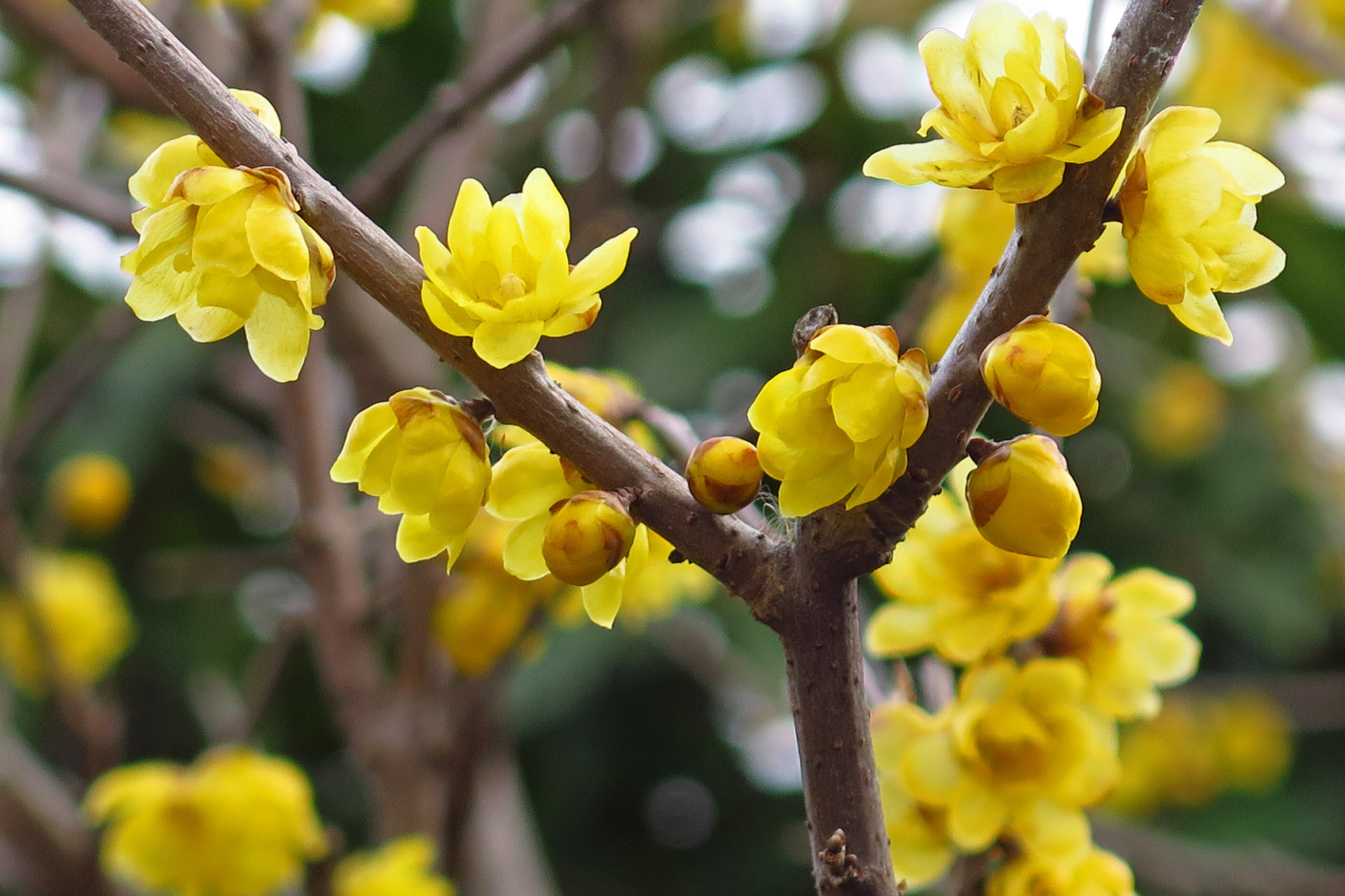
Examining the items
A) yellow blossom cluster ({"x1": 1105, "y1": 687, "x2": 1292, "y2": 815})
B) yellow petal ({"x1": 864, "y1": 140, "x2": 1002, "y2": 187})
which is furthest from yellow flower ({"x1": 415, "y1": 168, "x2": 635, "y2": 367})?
yellow blossom cluster ({"x1": 1105, "y1": 687, "x2": 1292, "y2": 815})

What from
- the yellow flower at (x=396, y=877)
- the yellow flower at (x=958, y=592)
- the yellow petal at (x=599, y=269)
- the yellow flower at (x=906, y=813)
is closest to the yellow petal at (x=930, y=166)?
the yellow petal at (x=599, y=269)

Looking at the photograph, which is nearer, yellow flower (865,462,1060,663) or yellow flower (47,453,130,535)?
yellow flower (865,462,1060,663)

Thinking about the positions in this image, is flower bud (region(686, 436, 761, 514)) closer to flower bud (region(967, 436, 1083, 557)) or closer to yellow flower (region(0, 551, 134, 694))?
flower bud (region(967, 436, 1083, 557))

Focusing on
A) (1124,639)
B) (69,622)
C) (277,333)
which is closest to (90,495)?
(69,622)

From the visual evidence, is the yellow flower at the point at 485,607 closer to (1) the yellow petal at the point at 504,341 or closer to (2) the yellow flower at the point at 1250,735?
(1) the yellow petal at the point at 504,341

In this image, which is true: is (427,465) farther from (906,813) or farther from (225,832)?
(225,832)

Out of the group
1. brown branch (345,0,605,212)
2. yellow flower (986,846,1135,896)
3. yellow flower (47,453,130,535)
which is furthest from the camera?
yellow flower (47,453,130,535)
